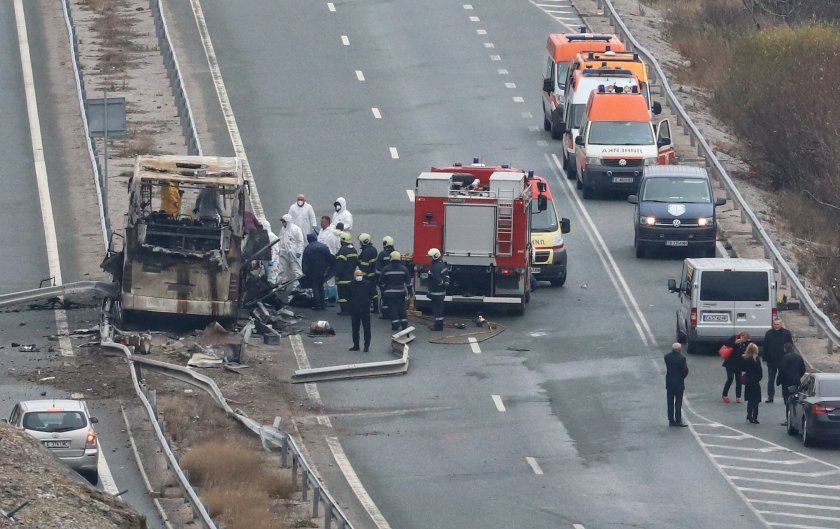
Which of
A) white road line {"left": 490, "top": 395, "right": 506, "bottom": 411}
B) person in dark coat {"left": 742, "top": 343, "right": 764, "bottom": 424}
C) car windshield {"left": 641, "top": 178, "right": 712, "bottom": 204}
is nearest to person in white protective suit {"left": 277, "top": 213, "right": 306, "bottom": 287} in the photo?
white road line {"left": 490, "top": 395, "right": 506, "bottom": 411}

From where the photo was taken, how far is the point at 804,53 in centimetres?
5297

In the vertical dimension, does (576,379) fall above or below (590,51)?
below

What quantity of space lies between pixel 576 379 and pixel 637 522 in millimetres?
7509

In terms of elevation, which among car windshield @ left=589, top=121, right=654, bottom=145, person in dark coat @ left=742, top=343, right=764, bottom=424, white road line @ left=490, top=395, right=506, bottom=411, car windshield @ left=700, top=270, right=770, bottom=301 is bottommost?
white road line @ left=490, top=395, right=506, bottom=411

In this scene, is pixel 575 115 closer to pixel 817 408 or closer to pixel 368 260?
pixel 368 260

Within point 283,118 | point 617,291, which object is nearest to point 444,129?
point 283,118

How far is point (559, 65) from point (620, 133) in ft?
19.5

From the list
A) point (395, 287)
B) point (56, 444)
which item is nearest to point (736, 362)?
point (395, 287)

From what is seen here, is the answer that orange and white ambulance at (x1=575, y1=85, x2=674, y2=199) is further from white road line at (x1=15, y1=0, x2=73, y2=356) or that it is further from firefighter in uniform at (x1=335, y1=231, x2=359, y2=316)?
white road line at (x1=15, y1=0, x2=73, y2=356)

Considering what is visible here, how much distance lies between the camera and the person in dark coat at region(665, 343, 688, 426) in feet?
97.4

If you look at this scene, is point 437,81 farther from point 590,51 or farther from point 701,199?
point 701,199

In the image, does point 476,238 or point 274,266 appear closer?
point 476,238

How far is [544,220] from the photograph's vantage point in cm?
3903

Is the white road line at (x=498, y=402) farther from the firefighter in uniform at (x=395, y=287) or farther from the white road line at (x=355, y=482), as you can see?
the firefighter in uniform at (x=395, y=287)
